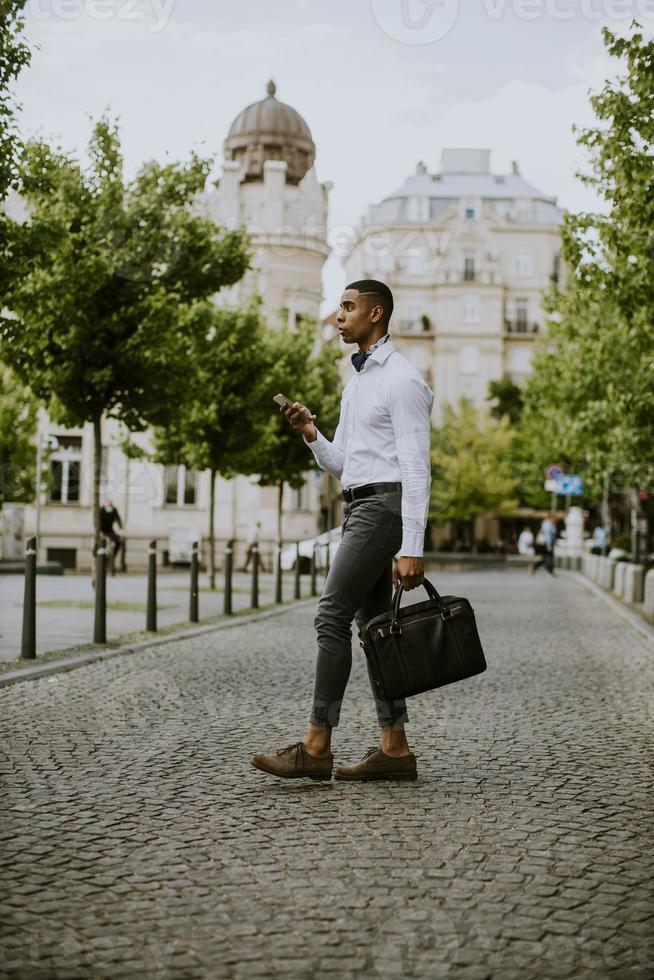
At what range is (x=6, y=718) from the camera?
795cm

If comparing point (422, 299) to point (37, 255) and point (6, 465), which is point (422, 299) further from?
point (37, 255)

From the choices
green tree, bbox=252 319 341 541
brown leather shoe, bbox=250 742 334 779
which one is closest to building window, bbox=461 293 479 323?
green tree, bbox=252 319 341 541

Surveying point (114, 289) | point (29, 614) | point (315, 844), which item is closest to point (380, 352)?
point (315, 844)

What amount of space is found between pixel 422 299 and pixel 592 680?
243 feet

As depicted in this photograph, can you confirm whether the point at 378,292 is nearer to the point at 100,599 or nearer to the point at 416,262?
the point at 100,599

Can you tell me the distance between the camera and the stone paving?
372 centimetres

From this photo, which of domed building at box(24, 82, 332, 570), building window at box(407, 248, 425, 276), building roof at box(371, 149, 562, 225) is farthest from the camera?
building roof at box(371, 149, 562, 225)

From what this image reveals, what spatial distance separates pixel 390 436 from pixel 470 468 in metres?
69.3

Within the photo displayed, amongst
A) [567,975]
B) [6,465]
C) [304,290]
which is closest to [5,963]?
[567,975]

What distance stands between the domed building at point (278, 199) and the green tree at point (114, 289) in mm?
28709

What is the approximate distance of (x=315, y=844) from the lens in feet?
16.1

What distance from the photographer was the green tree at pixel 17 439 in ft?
134

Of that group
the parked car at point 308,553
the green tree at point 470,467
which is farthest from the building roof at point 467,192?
the parked car at point 308,553

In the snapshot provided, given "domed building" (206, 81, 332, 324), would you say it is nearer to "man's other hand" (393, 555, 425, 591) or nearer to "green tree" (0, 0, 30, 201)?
"green tree" (0, 0, 30, 201)
